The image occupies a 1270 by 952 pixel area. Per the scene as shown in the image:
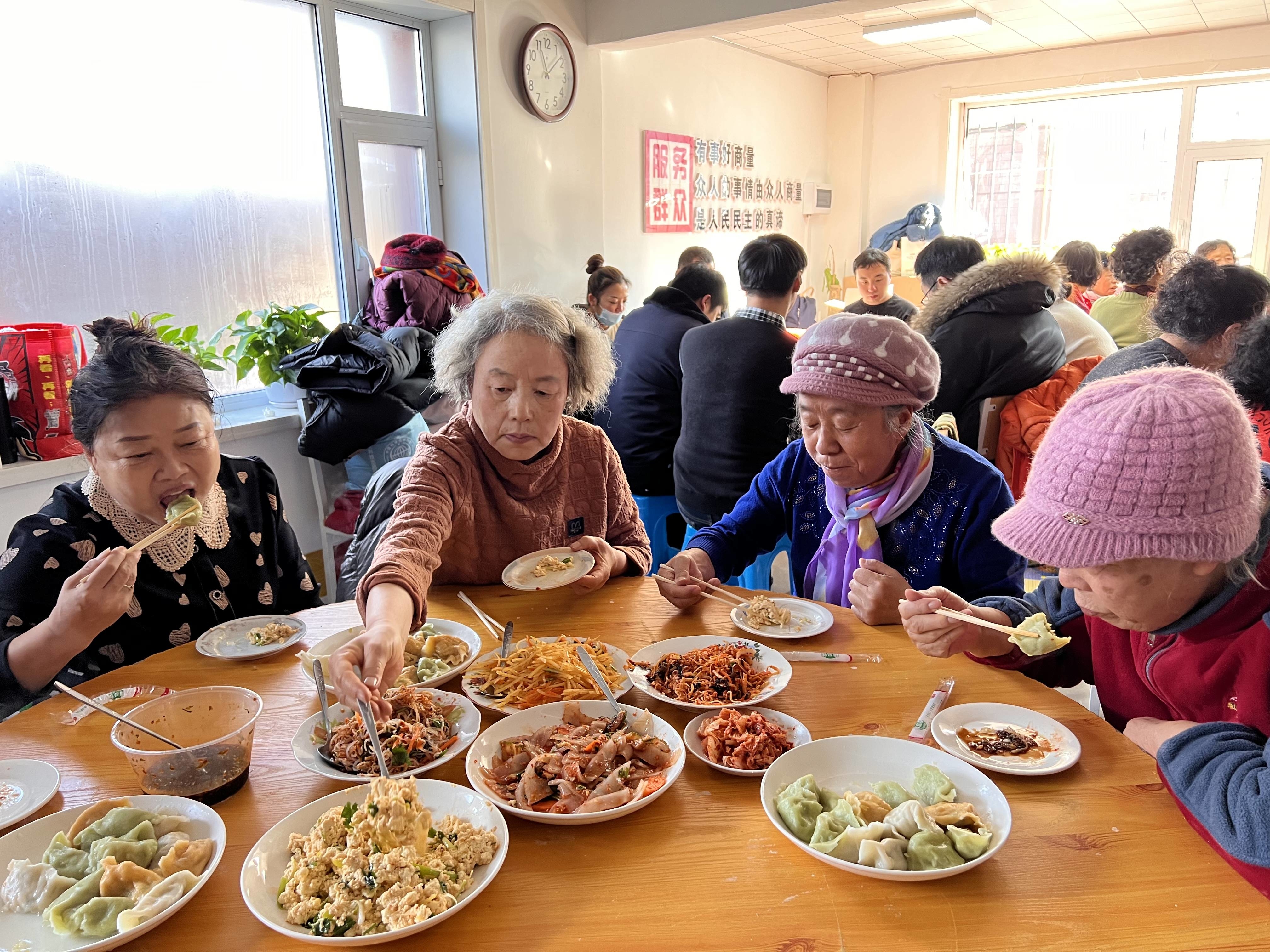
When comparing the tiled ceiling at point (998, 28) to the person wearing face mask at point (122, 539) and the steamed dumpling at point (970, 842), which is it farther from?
the steamed dumpling at point (970, 842)

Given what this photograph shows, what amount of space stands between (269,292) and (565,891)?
3965 mm

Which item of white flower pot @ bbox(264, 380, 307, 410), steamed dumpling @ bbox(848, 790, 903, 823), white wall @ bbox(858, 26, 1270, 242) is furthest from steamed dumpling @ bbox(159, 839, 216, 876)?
white wall @ bbox(858, 26, 1270, 242)

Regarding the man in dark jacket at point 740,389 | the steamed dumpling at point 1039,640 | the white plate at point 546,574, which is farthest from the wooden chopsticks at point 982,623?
the man in dark jacket at point 740,389

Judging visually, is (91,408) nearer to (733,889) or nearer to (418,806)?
(418,806)

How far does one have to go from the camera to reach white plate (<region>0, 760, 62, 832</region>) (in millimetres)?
1148

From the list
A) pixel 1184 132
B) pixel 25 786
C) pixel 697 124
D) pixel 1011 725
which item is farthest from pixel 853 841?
pixel 1184 132

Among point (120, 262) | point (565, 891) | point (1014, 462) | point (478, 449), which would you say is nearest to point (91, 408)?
point (478, 449)

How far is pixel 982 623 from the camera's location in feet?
4.43

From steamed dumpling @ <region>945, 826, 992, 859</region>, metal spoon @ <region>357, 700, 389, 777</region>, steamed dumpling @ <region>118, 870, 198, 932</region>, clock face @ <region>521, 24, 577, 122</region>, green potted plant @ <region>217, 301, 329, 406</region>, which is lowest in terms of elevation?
steamed dumpling @ <region>118, 870, 198, 932</region>

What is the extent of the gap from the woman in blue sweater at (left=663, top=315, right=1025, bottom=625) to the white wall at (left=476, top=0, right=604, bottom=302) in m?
3.05

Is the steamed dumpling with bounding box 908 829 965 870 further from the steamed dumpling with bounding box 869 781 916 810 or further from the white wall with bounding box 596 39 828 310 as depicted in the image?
the white wall with bounding box 596 39 828 310

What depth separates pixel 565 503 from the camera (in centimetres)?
223

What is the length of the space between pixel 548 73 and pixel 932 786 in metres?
5.07

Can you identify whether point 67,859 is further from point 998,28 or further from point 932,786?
point 998,28
